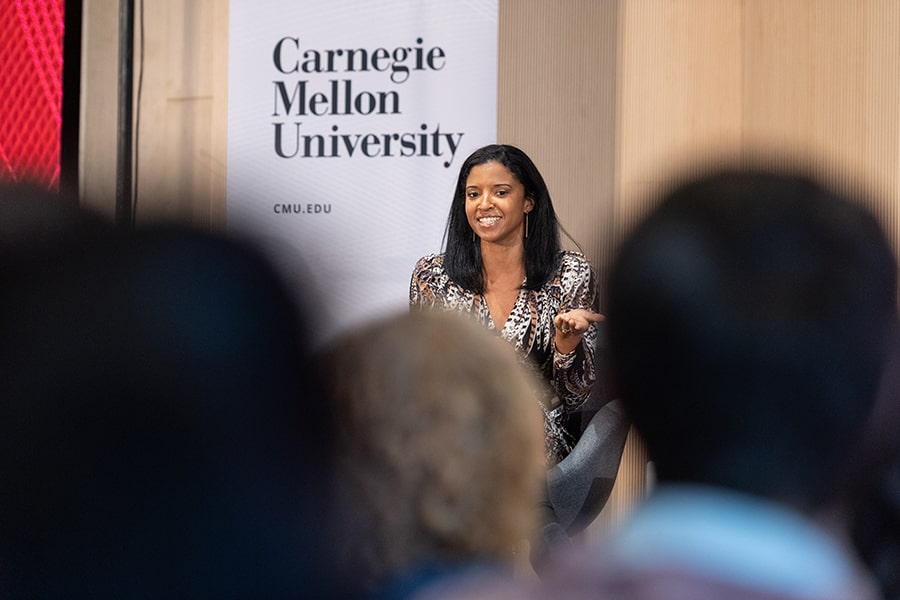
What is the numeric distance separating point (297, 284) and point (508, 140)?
4.63 m

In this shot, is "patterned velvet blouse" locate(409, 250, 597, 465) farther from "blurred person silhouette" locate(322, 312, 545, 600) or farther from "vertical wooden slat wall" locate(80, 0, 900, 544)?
"blurred person silhouette" locate(322, 312, 545, 600)

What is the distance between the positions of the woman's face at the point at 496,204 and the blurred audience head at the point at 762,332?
287 cm

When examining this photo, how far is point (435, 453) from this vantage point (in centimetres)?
87

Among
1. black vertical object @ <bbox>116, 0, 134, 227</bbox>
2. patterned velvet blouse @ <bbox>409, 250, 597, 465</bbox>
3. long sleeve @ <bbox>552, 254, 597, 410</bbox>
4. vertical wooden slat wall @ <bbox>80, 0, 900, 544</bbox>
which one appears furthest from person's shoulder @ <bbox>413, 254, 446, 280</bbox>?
black vertical object @ <bbox>116, 0, 134, 227</bbox>

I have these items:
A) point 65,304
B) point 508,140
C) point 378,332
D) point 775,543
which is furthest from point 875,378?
point 508,140

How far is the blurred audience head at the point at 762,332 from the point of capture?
2.65ft

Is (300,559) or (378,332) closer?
(300,559)

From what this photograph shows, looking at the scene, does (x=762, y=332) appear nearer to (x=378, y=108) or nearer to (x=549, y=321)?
(x=549, y=321)

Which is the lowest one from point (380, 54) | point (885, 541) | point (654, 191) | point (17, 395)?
point (885, 541)

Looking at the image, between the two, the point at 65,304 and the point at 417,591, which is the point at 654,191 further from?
the point at 65,304

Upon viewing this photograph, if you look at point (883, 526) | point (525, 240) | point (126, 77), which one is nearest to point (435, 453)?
point (883, 526)

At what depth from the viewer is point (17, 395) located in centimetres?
60

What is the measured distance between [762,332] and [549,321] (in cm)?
266

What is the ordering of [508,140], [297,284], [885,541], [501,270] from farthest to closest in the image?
[508,140], [501,270], [885,541], [297,284]
